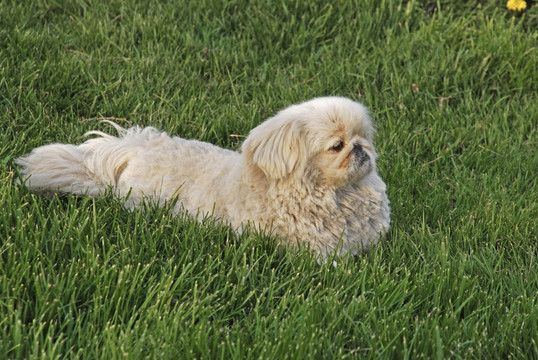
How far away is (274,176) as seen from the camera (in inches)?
136

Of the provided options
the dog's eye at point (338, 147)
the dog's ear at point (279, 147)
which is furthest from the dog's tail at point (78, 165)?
the dog's eye at point (338, 147)

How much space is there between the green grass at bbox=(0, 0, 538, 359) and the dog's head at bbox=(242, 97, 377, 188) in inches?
15.4

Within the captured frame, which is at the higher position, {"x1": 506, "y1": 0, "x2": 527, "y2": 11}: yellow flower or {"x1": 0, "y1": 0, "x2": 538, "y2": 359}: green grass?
{"x1": 506, "y1": 0, "x2": 527, "y2": 11}: yellow flower

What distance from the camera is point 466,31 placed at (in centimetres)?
597

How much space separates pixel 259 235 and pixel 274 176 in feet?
0.98

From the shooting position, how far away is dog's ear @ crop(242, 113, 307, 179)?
11.0 ft

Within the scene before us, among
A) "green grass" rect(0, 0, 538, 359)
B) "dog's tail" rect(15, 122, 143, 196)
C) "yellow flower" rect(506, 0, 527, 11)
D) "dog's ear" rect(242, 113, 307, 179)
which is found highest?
"yellow flower" rect(506, 0, 527, 11)

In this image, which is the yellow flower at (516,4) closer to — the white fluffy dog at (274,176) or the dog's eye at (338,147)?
the white fluffy dog at (274,176)

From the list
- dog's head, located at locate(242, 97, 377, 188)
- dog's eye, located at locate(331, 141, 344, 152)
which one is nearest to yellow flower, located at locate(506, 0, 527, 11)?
dog's head, located at locate(242, 97, 377, 188)

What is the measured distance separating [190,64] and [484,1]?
2.72 m

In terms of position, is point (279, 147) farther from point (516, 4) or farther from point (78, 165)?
point (516, 4)

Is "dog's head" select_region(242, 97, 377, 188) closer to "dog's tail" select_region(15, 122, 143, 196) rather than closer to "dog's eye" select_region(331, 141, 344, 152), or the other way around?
"dog's eye" select_region(331, 141, 344, 152)

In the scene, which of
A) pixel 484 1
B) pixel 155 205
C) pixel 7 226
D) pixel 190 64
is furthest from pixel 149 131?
pixel 484 1

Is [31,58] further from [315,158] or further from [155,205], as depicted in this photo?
[315,158]
